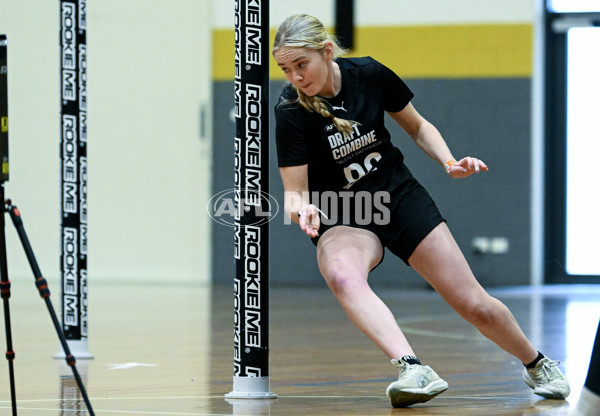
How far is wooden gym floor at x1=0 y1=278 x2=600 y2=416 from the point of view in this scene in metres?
3.80

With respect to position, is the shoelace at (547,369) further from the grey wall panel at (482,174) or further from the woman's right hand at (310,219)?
the grey wall panel at (482,174)

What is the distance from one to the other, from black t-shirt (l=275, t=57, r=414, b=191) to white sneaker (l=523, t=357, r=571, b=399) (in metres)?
1.04

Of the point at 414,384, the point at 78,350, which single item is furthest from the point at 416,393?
the point at 78,350

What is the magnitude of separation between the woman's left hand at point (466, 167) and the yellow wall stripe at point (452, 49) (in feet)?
25.3

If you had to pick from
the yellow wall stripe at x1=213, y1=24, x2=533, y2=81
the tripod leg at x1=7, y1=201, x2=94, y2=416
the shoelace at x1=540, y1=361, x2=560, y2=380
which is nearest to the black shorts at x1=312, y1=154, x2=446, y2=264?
the shoelace at x1=540, y1=361, x2=560, y2=380

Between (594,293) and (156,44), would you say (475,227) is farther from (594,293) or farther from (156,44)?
(156,44)

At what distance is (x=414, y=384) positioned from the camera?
3512mm

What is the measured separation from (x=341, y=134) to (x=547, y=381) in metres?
1.29

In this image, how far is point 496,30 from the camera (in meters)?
11.2

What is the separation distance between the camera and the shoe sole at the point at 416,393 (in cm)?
352

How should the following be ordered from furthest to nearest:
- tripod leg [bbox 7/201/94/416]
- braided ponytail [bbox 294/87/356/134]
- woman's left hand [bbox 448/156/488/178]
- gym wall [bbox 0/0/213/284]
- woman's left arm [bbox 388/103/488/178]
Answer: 1. gym wall [bbox 0/0/213/284]
2. woman's left arm [bbox 388/103/488/178]
3. braided ponytail [bbox 294/87/356/134]
4. woman's left hand [bbox 448/156/488/178]
5. tripod leg [bbox 7/201/94/416]

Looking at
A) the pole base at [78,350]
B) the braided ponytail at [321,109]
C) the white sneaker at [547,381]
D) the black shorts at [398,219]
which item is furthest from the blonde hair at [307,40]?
the pole base at [78,350]

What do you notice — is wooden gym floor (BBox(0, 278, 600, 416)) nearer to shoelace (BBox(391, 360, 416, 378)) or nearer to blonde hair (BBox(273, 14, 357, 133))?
shoelace (BBox(391, 360, 416, 378))

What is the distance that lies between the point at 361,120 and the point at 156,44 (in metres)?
8.46
